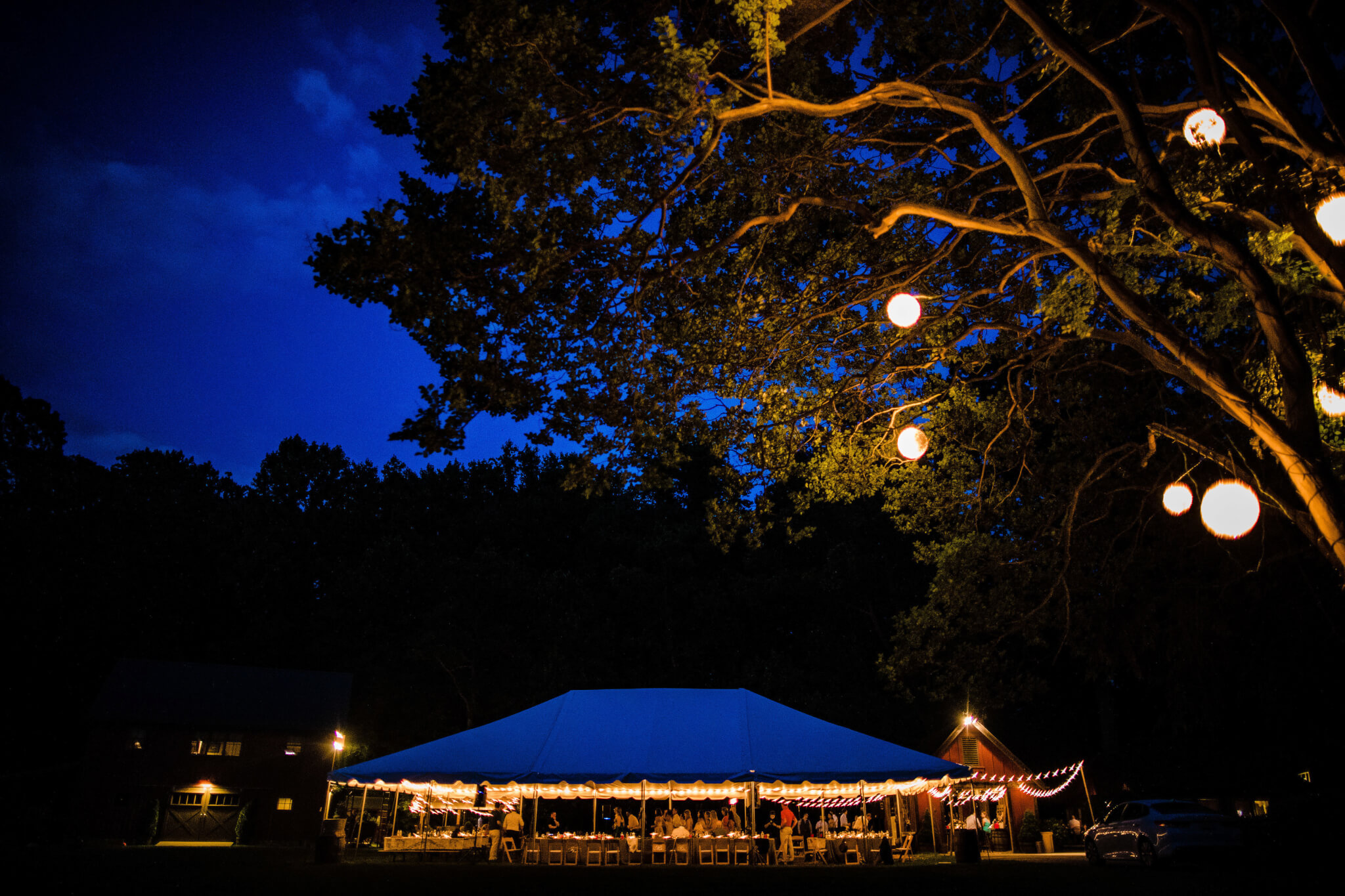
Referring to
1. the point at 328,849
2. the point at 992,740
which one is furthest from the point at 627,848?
the point at 992,740

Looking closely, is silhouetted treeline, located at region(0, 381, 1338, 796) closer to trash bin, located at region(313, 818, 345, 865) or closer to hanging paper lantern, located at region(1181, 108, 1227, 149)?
trash bin, located at region(313, 818, 345, 865)

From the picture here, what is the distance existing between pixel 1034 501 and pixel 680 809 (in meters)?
20.1

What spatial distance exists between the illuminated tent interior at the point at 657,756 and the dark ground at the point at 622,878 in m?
1.37

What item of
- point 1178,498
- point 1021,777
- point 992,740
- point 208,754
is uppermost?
point 1178,498

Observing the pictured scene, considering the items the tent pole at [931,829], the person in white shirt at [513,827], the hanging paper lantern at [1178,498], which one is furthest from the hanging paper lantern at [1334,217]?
the tent pole at [931,829]

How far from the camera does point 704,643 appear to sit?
1308 inches

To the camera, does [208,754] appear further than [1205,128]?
Yes

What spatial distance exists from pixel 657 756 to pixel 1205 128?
1236cm

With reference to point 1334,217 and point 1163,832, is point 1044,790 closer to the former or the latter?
point 1163,832

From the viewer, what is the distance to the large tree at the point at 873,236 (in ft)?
20.3

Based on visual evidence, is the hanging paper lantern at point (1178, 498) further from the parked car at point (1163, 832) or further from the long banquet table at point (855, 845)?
the long banquet table at point (855, 845)

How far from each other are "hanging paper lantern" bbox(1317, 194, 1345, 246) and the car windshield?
1122 cm

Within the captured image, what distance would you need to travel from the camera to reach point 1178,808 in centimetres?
1375

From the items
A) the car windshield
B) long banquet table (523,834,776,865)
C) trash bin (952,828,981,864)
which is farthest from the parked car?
long banquet table (523,834,776,865)
